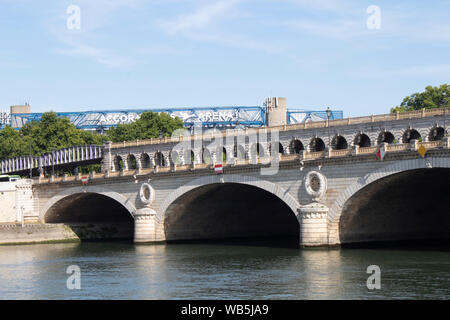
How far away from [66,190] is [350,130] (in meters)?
37.5

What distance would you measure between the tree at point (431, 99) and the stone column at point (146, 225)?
44388mm

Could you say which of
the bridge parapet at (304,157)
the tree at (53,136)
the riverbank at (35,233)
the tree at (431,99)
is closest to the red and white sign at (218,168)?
the bridge parapet at (304,157)

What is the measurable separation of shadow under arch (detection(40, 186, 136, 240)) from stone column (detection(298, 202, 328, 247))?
31.7 metres

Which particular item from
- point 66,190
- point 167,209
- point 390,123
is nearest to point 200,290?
point 390,123

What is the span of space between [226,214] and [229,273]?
29.8 m

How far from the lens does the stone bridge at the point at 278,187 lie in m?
62.2

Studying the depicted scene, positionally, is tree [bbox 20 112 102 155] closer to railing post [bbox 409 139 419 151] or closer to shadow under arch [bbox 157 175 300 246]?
shadow under arch [bbox 157 175 300 246]

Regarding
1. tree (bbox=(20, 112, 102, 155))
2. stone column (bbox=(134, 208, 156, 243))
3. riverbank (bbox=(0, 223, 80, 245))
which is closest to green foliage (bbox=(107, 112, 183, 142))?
tree (bbox=(20, 112, 102, 155))

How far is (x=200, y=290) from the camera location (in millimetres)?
47312

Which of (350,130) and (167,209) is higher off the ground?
(350,130)

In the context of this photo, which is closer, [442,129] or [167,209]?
[442,129]

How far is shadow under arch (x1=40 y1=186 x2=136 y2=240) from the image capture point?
3617 inches

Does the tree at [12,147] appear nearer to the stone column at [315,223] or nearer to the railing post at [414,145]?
the stone column at [315,223]
